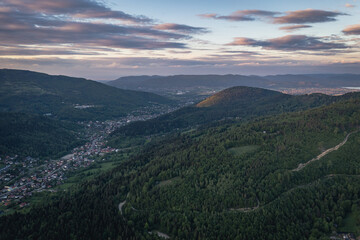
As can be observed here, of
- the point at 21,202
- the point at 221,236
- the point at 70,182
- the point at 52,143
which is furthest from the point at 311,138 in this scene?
the point at 52,143

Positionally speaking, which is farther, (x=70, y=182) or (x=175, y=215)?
(x=70, y=182)

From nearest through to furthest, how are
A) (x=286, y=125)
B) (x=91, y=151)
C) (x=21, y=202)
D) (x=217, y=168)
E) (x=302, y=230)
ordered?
1. (x=302, y=230)
2. (x=21, y=202)
3. (x=217, y=168)
4. (x=286, y=125)
5. (x=91, y=151)

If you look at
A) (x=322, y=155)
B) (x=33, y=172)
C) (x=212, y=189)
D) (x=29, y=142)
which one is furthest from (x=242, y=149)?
(x=29, y=142)

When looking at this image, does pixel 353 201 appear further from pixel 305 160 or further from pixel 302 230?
pixel 305 160

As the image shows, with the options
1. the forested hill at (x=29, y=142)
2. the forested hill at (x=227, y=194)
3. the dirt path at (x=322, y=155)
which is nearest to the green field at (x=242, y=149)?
the forested hill at (x=227, y=194)

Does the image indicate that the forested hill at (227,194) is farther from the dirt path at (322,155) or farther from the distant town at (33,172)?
the distant town at (33,172)

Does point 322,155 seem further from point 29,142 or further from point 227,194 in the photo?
point 29,142

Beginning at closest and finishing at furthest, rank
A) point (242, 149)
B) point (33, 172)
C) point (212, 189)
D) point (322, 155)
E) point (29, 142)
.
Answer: point (212, 189) < point (322, 155) < point (242, 149) < point (33, 172) < point (29, 142)

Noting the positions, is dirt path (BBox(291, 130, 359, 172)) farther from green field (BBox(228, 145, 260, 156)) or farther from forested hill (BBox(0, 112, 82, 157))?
forested hill (BBox(0, 112, 82, 157))
